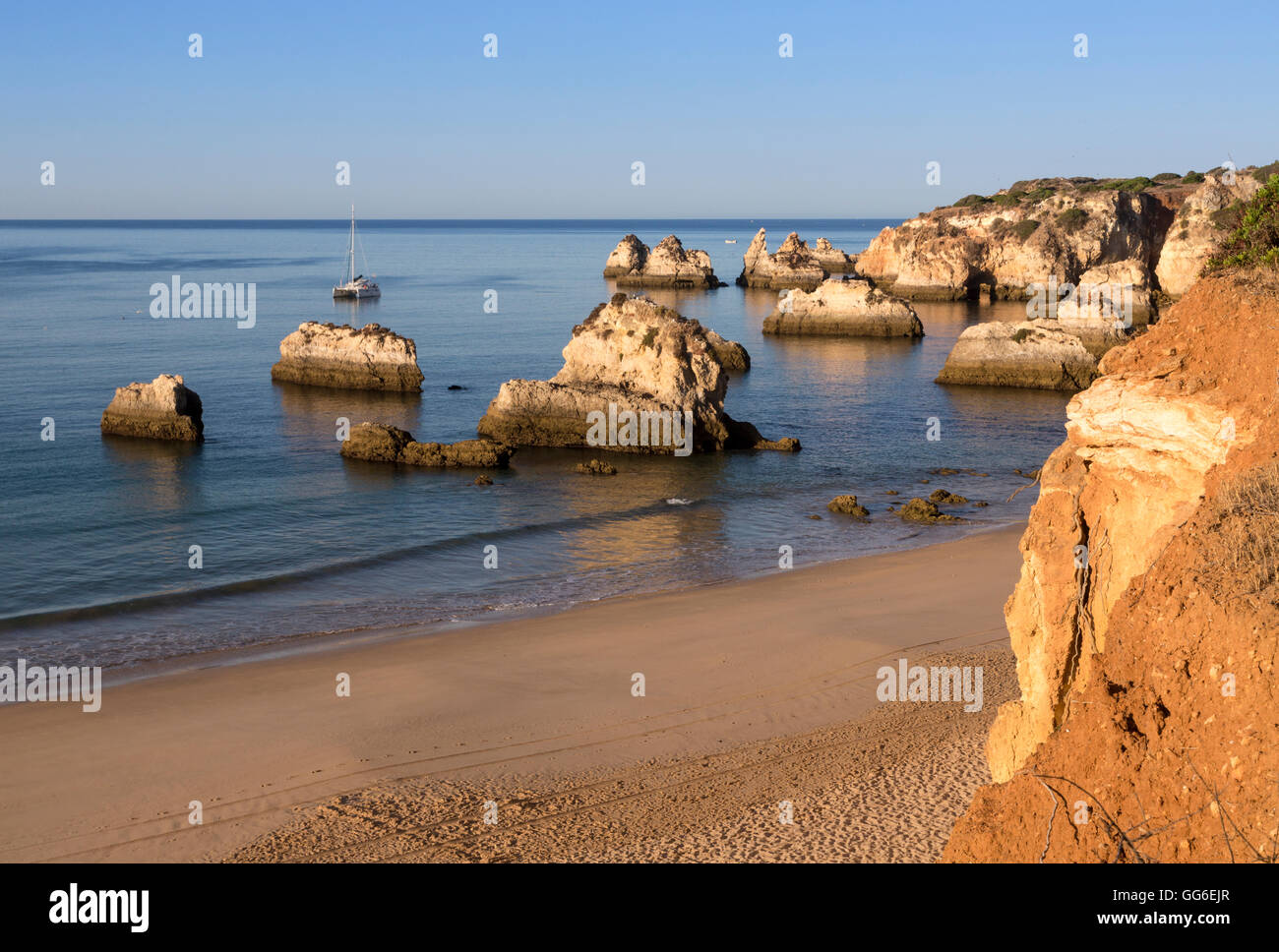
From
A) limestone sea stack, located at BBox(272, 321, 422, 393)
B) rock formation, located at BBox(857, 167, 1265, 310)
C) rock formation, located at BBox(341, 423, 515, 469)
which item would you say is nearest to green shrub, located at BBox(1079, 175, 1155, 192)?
rock formation, located at BBox(857, 167, 1265, 310)

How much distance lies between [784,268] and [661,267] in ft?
51.8

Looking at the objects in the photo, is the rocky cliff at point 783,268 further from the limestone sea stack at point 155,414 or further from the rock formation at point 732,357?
the limestone sea stack at point 155,414

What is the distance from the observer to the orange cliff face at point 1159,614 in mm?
7852

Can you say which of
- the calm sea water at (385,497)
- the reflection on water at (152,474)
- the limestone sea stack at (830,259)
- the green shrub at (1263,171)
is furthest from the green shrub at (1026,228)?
the reflection on water at (152,474)

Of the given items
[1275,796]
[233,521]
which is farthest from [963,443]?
[1275,796]

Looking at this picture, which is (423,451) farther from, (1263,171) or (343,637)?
(1263,171)

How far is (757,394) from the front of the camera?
60.8 meters

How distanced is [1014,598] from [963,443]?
119ft

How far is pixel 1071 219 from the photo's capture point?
107312mm

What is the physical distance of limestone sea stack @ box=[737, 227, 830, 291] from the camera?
133 metres

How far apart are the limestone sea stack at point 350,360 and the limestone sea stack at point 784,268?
79.2 m

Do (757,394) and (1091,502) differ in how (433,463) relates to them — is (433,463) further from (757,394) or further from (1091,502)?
(1091,502)
